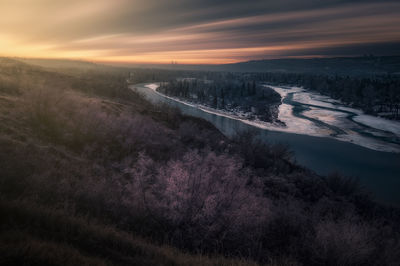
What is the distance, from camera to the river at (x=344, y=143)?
28062 mm

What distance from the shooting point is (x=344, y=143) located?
3850 cm

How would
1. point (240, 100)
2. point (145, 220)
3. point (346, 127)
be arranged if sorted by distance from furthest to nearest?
1. point (240, 100)
2. point (346, 127)
3. point (145, 220)

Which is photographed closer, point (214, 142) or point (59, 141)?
point (59, 141)

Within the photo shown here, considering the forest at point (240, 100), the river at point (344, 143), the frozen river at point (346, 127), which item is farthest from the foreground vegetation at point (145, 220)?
the forest at point (240, 100)

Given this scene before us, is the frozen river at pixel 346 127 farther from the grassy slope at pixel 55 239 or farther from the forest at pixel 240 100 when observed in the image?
the grassy slope at pixel 55 239

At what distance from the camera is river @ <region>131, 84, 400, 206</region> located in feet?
92.1

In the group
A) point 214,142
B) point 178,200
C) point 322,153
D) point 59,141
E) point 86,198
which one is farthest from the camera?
point 322,153

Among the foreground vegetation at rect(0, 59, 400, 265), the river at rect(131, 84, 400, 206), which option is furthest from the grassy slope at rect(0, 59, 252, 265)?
the river at rect(131, 84, 400, 206)

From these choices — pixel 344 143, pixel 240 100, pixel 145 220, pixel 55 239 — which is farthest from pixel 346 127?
pixel 55 239

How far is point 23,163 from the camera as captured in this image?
832 cm

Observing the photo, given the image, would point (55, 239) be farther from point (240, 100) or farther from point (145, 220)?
point (240, 100)

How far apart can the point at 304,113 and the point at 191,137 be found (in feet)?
145

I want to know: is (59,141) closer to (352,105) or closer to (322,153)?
(322,153)

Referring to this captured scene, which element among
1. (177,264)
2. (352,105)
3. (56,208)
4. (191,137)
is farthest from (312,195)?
(352,105)
